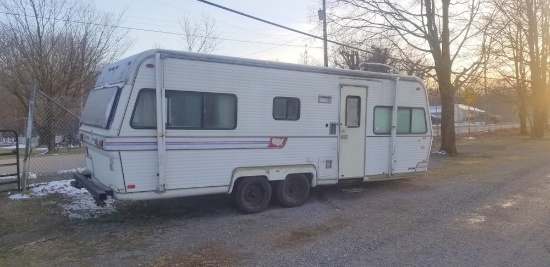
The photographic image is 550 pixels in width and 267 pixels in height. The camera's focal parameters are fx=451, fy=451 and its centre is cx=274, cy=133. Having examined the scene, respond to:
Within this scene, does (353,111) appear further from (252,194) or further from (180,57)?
(180,57)

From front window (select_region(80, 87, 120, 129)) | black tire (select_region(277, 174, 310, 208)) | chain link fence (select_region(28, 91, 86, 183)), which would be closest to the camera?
front window (select_region(80, 87, 120, 129))

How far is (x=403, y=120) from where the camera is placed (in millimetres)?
10273

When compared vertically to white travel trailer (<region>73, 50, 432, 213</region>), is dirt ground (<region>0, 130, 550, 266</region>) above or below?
below

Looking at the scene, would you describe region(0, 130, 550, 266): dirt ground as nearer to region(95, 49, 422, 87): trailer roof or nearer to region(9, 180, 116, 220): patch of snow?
region(9, 180, 116, 220): patch of snow

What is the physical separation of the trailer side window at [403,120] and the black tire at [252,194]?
2982mm

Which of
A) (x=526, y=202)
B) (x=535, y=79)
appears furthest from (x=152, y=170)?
(x=535, y=79)

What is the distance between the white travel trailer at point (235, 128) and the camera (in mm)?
6895

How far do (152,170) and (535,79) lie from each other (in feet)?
104

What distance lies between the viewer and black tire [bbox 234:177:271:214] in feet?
26.0

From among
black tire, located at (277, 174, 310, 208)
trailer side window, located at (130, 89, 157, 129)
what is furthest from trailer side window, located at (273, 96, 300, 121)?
trailer side window, located at (130, 89, 157, 129)

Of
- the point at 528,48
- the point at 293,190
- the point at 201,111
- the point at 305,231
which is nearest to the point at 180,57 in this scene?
the point at 201,111

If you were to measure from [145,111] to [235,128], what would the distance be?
1.57 metres

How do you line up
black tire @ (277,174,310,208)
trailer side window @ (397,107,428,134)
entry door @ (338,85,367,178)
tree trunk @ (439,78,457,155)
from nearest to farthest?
black tire @ (277,174,310,208), entry door @ (338,85,367,178), trailer side window @ (397,107,428,134), tree trunk @ (439,78,457,155)

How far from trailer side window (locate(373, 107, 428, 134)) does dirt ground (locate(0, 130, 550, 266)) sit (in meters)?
1.42
